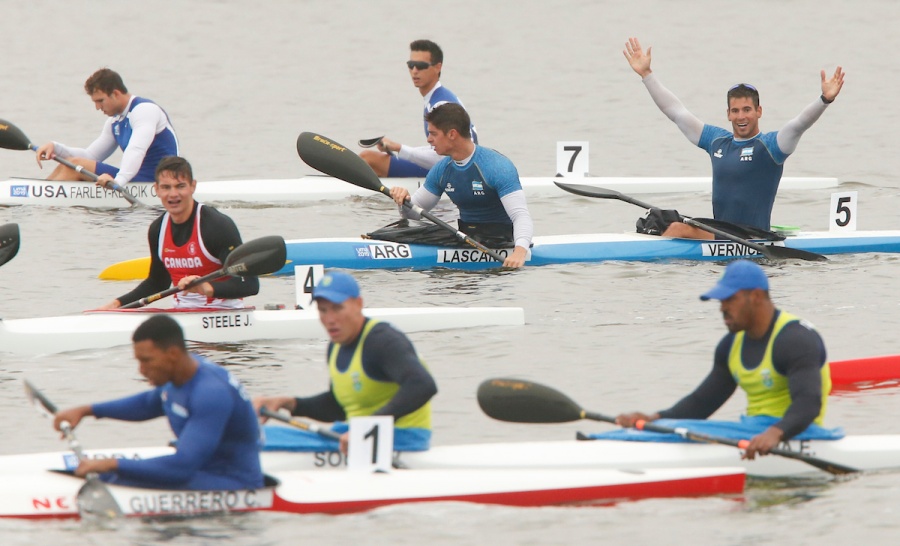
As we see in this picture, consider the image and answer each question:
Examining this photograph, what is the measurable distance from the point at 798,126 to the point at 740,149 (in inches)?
24.4

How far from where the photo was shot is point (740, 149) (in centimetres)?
1307

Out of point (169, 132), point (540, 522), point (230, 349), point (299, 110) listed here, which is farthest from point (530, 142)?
point (540, 522)

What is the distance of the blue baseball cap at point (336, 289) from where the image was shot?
714 centimetres

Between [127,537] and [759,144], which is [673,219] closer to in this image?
[759,144]

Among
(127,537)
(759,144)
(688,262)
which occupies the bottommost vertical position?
(127,537)

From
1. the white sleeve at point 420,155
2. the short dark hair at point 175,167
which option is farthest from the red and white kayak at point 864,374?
the white sleeve at point 420,155

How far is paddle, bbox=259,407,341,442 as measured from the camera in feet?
24.3

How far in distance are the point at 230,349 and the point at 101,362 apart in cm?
90

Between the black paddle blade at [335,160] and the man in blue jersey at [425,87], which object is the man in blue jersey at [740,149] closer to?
the man in blue jersey at [425,87]

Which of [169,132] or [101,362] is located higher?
[169,132]

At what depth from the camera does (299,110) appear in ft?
84.4

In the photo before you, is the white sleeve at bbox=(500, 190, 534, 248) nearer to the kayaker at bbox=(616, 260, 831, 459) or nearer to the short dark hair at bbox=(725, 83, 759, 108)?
the short dark hair at bbox=(725, 83, 759, 108)

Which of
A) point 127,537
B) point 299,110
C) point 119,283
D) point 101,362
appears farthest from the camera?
point 299,110

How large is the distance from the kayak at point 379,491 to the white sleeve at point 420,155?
746 cm
